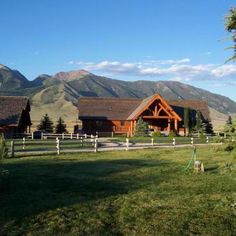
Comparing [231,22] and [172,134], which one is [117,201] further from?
[172,134]

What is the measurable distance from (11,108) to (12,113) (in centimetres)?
124

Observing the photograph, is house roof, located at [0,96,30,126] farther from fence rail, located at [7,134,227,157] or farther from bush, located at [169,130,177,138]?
bush, located at [169,130,177,138]

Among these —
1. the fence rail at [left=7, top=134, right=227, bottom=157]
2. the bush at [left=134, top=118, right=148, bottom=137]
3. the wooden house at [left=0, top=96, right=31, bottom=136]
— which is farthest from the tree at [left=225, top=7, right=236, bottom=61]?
the bush at [left=134, top=118, right=148, bottom=137]

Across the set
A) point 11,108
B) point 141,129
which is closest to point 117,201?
point 141,129

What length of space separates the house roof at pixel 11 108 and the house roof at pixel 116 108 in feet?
37.9

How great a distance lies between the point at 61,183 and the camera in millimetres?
17453

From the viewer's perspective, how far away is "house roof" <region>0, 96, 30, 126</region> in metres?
57.3

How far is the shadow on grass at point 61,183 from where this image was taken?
13547 mm

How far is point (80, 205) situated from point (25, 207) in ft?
5.41

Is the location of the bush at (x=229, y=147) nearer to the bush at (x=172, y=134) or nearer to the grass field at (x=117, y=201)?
the grass field at (x=117, y=201)

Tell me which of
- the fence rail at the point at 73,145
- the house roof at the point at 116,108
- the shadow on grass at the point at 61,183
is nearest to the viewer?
the shadow on grass at the point at 61,183

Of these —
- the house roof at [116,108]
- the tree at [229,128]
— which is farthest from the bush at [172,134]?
the tree at [229,128]

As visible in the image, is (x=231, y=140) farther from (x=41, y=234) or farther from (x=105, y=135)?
(x=105, y=135)

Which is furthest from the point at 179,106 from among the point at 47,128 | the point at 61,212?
the point at 61,212
